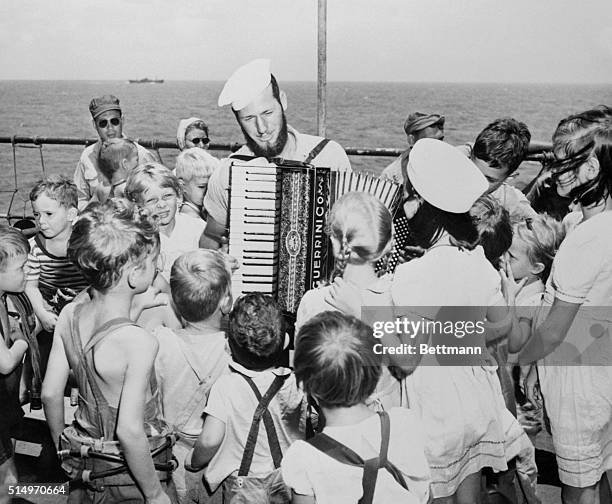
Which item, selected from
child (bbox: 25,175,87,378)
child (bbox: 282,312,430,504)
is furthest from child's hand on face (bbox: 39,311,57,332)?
child (bbox: 282,312,430,504)

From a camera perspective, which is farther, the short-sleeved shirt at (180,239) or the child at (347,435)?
the short-sleeved shirt at (180,239)

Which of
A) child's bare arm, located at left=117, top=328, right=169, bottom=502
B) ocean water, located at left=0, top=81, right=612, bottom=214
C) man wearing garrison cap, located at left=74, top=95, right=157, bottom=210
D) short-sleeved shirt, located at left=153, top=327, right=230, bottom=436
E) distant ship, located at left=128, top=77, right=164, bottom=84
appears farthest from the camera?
man wearing garrison cap, located at left=74, top=95, right=157, bottom=210

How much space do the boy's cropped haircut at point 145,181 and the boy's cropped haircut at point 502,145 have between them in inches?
38.5

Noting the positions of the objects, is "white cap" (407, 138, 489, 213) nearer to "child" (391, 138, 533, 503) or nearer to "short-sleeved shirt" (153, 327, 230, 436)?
"child" (391, 138, 533, 503)

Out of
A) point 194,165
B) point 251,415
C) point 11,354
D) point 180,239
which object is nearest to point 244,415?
point 251,415

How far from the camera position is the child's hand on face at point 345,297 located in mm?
1832

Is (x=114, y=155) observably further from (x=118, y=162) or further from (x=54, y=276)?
(x=54, y=276)

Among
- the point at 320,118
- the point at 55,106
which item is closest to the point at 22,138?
the point at 55,106

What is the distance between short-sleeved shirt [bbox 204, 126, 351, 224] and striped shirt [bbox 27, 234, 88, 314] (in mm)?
486

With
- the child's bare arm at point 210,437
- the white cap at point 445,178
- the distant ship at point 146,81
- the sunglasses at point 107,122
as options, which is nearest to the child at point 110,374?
the child's bare arm at point 210,437

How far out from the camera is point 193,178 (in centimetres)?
257

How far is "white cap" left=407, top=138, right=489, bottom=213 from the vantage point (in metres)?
1.75

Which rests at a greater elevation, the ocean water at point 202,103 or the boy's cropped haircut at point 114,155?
the ocean water at point 202,103

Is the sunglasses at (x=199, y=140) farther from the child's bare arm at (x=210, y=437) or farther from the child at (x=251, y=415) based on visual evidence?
the child's bare arm at (x=210, y=437)
